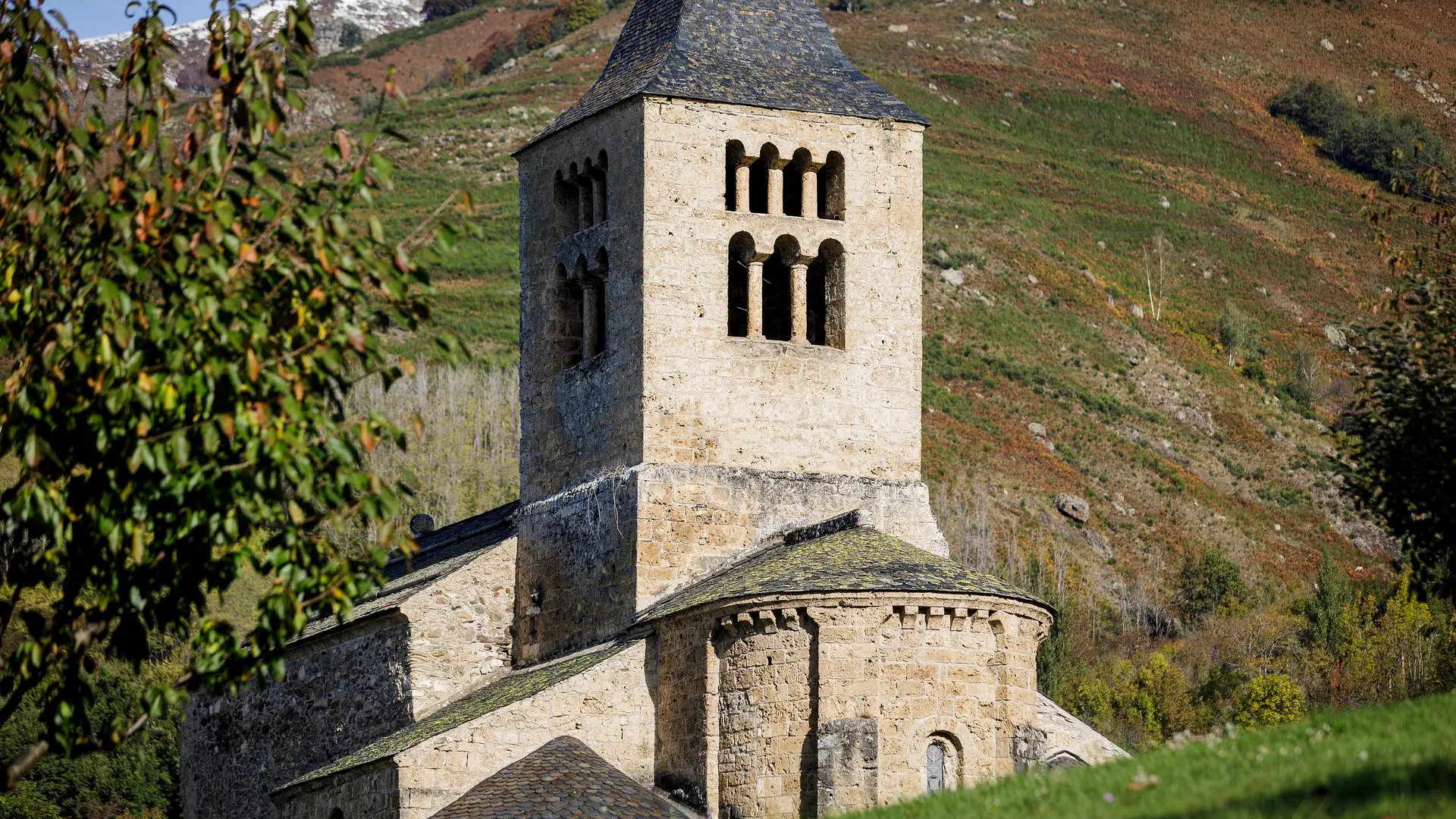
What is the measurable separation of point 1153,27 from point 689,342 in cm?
11800

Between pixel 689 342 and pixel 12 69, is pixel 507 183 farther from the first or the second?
pixel 12 69

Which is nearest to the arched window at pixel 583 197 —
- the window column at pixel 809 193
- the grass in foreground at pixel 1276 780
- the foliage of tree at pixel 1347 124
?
the window column at pixel 809 193

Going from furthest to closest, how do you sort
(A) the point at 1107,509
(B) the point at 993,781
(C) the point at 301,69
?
(A) the point at 1107,509, (B) the point at 993,781, (C) the point at 301,69

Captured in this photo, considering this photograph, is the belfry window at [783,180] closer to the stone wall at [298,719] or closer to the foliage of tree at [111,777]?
the stone wall at [298,719]

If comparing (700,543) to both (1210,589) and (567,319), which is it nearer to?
(567,319)

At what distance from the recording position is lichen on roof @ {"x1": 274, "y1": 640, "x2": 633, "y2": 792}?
2708cm

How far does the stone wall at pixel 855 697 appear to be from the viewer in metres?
24.6

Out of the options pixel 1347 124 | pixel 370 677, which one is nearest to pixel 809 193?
pixel 370 677

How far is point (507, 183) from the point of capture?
111m

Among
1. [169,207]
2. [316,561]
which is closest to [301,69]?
[169,207]

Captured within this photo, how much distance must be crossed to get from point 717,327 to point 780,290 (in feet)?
7.28

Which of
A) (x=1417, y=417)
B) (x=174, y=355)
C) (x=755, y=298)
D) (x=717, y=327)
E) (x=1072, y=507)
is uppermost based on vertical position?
(x=174, y=355)

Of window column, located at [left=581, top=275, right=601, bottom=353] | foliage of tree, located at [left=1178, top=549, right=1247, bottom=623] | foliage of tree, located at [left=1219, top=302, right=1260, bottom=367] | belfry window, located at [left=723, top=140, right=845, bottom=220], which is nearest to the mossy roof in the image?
window column, located at [left=581, top=275, right=601, bottom=353]

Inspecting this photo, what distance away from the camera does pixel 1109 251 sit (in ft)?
382
